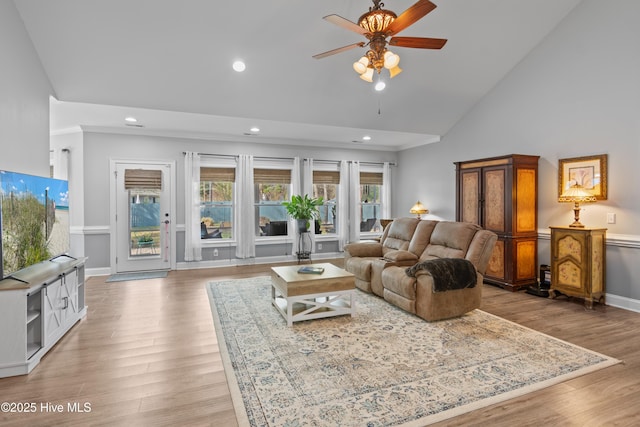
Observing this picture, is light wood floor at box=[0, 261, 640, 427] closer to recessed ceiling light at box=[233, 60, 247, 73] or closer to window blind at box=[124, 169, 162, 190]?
window blind at box=[124, 169, 162, 190]

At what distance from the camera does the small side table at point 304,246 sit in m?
6.94

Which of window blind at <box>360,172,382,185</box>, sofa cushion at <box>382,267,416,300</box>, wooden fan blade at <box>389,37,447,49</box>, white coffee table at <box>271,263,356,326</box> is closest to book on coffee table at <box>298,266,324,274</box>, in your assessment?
white coffee table at <box>271,263,356,326</box>

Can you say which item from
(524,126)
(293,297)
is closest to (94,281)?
(293,297)

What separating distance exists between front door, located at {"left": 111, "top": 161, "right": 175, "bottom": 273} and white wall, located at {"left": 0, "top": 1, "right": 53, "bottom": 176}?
215cm

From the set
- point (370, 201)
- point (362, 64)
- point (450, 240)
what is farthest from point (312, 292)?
point (370, 201)

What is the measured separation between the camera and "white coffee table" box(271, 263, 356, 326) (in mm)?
3436

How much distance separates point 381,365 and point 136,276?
4797mm

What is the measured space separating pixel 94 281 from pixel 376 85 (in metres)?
5.42

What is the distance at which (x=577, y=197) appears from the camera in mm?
4156

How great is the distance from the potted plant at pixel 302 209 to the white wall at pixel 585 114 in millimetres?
3294

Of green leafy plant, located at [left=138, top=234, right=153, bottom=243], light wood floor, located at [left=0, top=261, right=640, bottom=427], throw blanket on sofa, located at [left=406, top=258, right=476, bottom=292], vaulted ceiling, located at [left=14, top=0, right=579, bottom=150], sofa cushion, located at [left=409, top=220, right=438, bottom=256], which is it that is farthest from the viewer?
green leafy plant, located at [left=138, top=234, right=153, bottom=243]

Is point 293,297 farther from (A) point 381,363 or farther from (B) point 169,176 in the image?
(B) point 169,176

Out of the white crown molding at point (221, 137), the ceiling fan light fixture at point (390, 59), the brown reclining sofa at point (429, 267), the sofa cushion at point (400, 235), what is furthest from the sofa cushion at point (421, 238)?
the white crown molding at point (221, 137)

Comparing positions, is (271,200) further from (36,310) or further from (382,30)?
(382,30)
